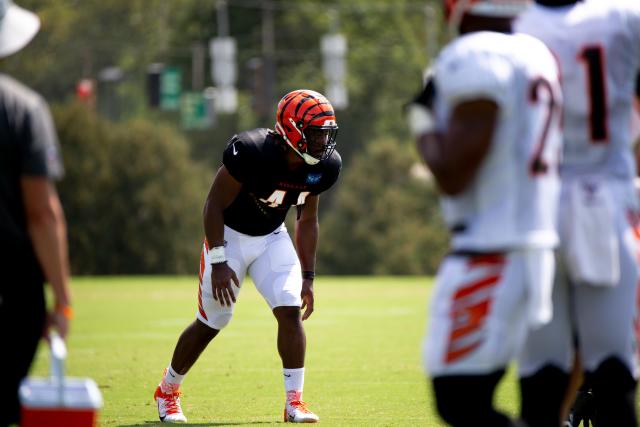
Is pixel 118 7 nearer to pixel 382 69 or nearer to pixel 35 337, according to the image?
pixel 382 69

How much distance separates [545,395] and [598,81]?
49.3 inches

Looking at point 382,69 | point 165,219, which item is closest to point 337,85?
point 165,219

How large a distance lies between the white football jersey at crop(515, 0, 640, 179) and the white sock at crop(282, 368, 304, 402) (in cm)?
334

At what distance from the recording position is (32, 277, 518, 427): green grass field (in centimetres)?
902

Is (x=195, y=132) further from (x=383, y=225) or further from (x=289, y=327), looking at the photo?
(x=289, y=327)

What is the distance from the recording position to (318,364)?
40.0 feet

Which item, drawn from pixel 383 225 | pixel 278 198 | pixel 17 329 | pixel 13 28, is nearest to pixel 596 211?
pixel 17 329

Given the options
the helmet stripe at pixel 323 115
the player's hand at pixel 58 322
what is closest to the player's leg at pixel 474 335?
the player's hand at pixel 58 322

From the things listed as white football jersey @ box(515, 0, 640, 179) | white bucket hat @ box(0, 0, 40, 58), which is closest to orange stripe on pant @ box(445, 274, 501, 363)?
white football jersey @ box(515, 0, 640, 179)

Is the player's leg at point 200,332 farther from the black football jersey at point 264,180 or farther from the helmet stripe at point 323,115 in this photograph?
the helmet stripe at point 323,115

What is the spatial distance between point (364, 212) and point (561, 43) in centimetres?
3465

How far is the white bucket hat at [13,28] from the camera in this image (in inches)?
212

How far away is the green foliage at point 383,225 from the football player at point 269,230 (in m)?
30.8

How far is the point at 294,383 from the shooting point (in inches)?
335
